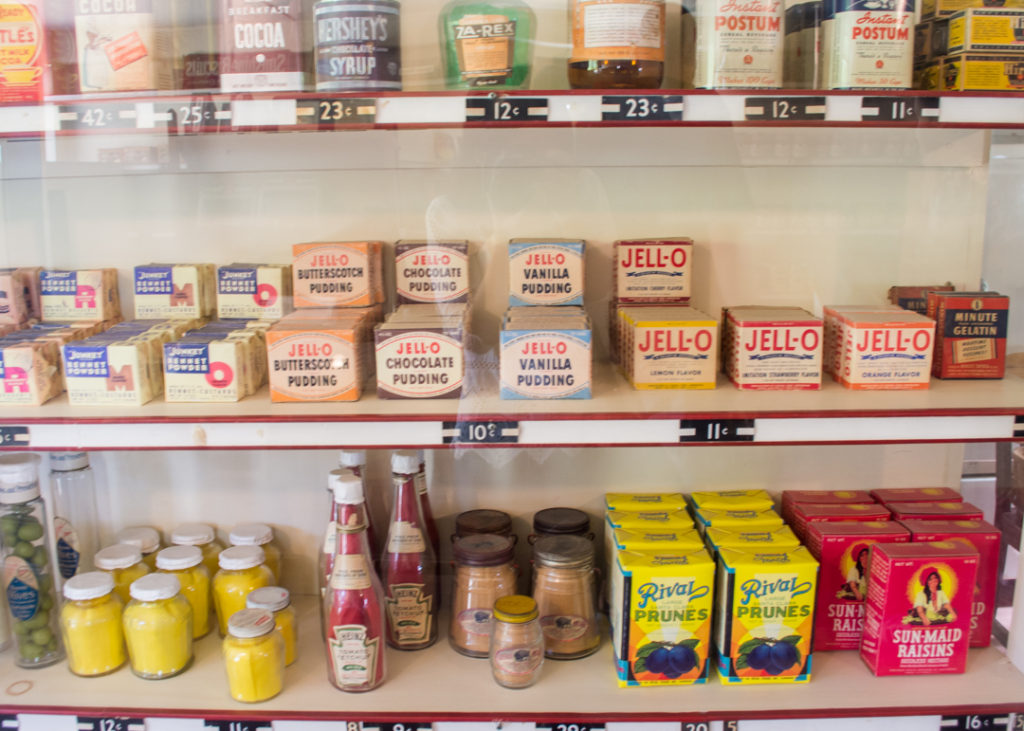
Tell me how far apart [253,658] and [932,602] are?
1.18 m

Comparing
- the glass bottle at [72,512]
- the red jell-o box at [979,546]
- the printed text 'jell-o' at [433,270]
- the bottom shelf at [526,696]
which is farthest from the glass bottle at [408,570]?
the red jell-o box at [979,546]

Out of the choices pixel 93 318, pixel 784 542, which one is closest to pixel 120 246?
pixel 93 318

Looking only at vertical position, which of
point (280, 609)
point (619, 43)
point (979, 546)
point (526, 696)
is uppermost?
point (619, 43)

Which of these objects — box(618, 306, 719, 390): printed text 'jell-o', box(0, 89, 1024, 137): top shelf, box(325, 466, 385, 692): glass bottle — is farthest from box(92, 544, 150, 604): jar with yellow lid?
box(618, 306, 719, 390): printed text 'jell-o'

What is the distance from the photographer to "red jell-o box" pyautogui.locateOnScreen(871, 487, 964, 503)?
1650 millimetres

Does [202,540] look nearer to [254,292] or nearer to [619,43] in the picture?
[254,292]

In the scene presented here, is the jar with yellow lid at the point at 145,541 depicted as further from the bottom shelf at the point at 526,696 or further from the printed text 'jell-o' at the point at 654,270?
the printed text 'jell-o' at the point at 654,270

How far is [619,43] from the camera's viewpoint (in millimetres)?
1361

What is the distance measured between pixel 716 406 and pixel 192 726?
104 centimetres

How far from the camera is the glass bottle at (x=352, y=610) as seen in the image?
4.69 feet

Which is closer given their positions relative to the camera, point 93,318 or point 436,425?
point 436,425

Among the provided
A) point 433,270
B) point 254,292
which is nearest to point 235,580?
point 254,292

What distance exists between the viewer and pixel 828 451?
1742mm

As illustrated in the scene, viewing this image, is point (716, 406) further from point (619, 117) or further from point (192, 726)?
point (192, 726)
